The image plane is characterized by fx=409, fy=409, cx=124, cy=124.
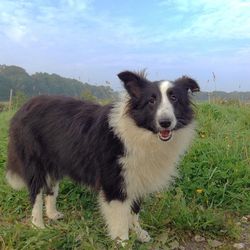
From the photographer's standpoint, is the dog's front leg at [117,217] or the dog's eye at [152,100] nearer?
the dog's eye at [152,100]

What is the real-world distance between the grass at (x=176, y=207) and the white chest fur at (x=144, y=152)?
1.37 feet

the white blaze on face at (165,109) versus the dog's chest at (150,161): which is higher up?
the white blaze on face at (165,109)

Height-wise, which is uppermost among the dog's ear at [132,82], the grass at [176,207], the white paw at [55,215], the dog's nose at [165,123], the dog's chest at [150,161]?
the dog's ear at [132,82]

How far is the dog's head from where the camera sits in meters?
3.31

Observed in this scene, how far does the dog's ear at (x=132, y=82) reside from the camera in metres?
3.54

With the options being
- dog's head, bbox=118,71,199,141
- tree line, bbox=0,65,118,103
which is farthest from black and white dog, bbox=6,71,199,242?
tree line, bbox=0,65,118,103

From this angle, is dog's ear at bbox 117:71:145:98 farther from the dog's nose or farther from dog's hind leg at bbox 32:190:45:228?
dog's hind leg at bbox 32:190:45:228

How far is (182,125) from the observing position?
11.6 feet

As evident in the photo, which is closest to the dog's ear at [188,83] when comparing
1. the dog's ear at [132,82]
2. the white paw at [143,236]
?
the dog's ear at [132,82]

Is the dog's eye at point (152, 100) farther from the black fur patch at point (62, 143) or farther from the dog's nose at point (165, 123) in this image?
the black fur patch at point (62, 143)

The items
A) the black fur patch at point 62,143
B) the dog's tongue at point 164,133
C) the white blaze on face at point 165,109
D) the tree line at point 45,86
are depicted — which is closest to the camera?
the white blaze on face at point 165,109

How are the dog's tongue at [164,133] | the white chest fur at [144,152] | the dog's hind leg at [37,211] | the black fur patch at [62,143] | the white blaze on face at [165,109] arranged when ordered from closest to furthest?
the white blaze on face at [165,109]
the dog's tongue at [164,133]
the white chest fur at [144,152]
the black fur patch at [62,143]
the dog's hind leg at [37,211]

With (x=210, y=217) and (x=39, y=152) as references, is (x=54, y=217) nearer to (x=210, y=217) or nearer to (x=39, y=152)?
(x=39, y=152)

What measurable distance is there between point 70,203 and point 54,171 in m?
0.52
